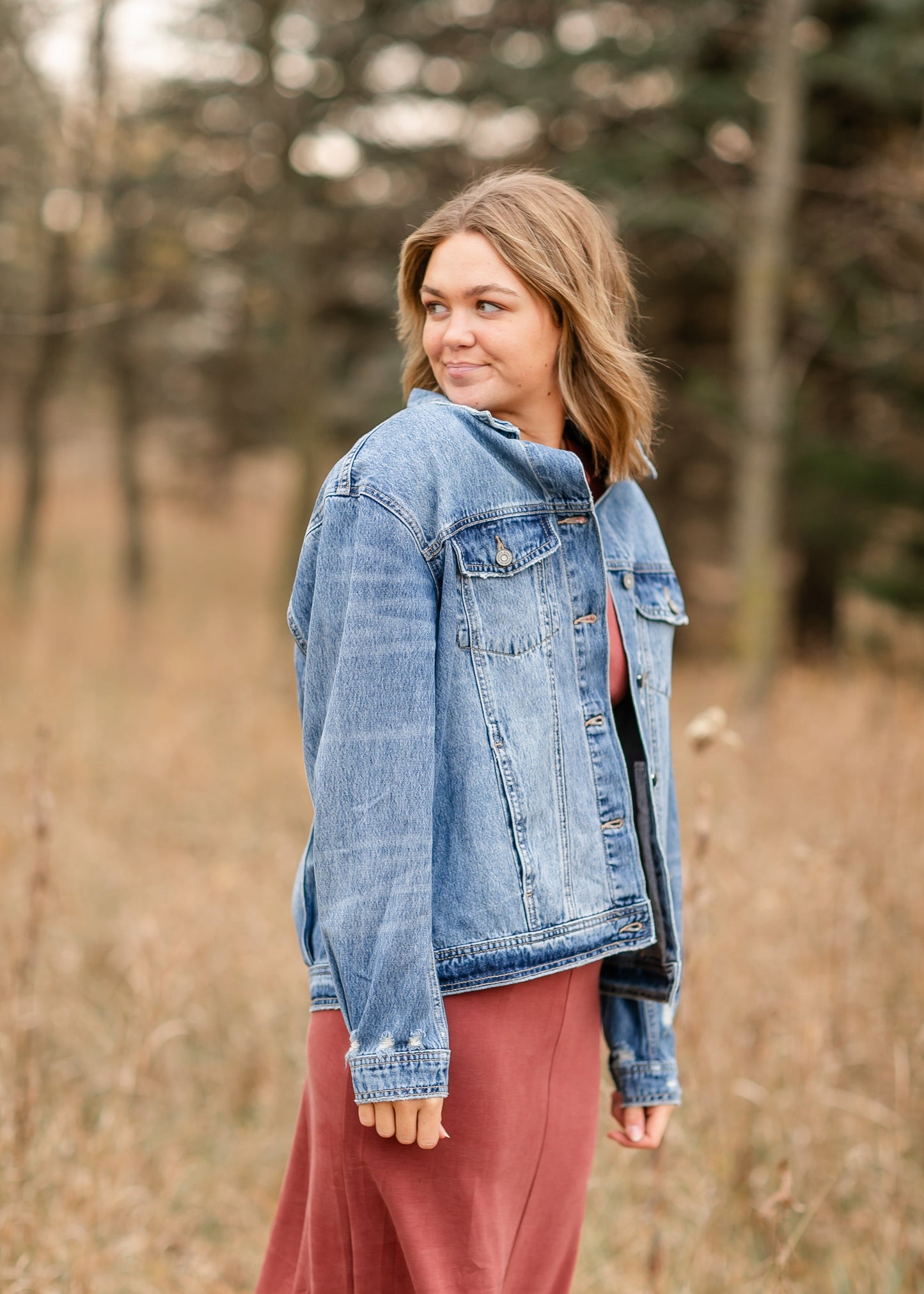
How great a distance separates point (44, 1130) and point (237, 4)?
9095 millimetres

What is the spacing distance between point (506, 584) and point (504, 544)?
0.17ft

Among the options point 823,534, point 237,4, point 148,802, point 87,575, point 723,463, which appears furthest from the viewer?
point 87,575

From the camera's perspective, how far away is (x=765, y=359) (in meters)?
7.42

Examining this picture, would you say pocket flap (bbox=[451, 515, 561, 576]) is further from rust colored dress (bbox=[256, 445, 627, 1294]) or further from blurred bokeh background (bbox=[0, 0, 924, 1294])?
blurred bokeh background (bbox=[0, 0, 924, 1294])

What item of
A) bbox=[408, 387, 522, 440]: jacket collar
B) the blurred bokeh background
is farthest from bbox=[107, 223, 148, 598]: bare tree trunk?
bbox=[408, 387, 522, 440]: jacket collar

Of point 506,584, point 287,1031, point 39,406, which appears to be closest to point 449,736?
point 506,584

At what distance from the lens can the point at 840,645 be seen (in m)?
11.3

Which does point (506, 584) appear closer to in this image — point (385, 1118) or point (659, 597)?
point (659, 597)

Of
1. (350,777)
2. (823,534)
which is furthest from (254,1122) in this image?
(823,534)

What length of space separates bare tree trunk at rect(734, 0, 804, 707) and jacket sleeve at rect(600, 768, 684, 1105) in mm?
6151

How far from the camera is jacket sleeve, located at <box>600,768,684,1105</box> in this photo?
1.76 metres

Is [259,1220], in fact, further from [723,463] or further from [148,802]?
[723,463]

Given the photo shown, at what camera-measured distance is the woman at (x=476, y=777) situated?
1.29 metres

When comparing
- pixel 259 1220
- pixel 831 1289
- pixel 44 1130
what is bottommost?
pixel 831 1289
